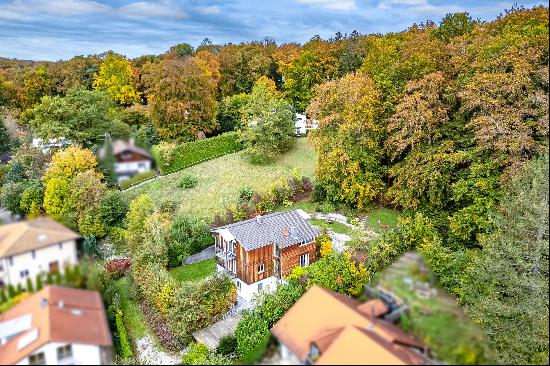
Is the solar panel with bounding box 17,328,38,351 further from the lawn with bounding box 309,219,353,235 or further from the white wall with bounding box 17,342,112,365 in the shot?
the lawn with bounding box 309,219,353,235

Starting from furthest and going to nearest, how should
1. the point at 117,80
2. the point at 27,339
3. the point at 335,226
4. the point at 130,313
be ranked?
the point at 335,226 < the point at 130,313 < the point at 117,80 < the point at 27,339

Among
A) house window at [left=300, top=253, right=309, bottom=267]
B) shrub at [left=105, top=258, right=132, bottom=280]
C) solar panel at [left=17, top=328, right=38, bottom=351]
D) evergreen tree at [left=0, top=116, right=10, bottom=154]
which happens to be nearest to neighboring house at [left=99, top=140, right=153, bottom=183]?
solar panel at [left=17, top=328, right=38, bottom=351]

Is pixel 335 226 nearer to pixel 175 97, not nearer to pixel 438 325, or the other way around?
pixel 175 97

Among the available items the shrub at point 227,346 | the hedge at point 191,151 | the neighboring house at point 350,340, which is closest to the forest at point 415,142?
the hedge at point 191,151

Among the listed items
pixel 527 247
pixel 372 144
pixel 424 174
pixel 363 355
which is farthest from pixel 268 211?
pixel 363 355

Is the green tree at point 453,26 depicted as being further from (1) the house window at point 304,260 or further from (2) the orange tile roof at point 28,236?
(2) the orange tile roof at point 28,236

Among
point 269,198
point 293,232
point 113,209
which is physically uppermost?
point 113,209

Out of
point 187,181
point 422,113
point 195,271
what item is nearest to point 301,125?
point 422,113
